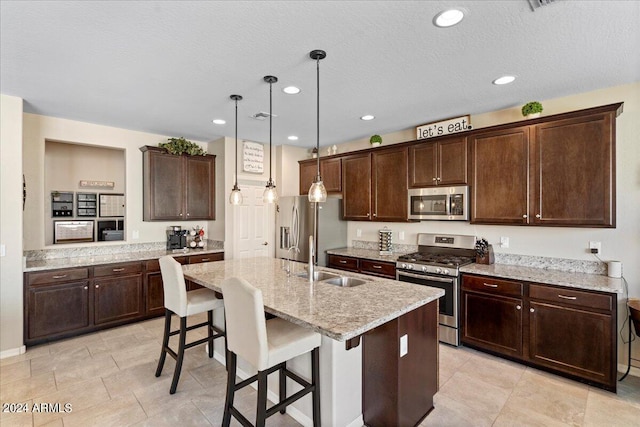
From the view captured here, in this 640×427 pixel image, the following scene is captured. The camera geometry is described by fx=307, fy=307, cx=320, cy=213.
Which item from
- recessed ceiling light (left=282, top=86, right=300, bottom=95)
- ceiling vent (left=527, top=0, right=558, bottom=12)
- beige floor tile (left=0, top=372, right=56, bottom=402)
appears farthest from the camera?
recessed ceiling light (left=282, top=86, right=300, bottom=95)

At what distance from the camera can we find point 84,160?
19.5 ft

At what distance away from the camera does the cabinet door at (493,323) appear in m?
3.02

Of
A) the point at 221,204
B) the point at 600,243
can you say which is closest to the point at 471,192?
the point at 600,243

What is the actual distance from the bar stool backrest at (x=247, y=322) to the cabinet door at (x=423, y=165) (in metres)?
2.94

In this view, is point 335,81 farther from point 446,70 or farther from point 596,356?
point 596,356

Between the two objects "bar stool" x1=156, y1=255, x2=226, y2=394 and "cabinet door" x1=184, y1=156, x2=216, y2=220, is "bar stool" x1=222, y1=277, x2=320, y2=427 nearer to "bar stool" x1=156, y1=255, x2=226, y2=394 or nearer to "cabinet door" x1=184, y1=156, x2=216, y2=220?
"bar stool" x1=156, y1=255, x2=226, y2=394

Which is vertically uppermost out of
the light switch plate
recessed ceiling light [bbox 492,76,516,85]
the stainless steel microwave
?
recessed ceiling light [bbox 492,76,516,85]

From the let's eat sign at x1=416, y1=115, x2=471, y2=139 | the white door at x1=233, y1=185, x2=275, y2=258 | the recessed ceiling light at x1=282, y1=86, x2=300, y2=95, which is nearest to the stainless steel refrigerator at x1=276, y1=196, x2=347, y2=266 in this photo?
the white door at x1=233, y1=185, x2=275, y2=258

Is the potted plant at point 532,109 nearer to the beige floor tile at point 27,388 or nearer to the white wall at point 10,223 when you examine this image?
the beige floor tile at point 27,388

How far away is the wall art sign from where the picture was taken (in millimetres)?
5273

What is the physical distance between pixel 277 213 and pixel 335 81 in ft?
10.1

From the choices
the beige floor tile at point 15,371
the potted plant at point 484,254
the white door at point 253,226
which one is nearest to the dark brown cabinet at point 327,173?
the white door at point 253,226

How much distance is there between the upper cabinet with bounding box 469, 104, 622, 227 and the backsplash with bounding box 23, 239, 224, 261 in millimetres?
4015

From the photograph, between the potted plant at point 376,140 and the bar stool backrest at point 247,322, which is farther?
the potted plant at point 376,140
